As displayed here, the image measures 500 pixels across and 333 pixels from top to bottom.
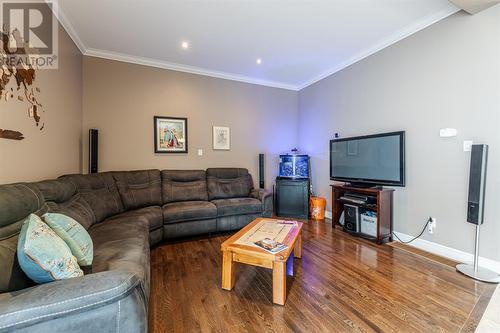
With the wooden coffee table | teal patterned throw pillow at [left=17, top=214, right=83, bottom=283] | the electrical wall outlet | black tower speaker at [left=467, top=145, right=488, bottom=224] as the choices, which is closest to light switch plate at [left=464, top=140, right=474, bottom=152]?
black tower speaker at [left=467, top=145, right=488, bottom=224]

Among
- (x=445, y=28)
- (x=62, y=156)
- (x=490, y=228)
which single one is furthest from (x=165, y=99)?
(x=490, y=228)

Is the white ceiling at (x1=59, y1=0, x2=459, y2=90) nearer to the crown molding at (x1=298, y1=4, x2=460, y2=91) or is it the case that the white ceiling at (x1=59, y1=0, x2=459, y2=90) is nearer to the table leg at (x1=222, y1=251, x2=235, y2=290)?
the crown molding at (x1=298, y1=4, x2=460, y2=91)

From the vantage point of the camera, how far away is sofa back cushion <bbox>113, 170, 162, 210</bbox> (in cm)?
305

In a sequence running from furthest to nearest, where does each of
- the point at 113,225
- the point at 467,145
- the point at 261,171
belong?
the point at 261,171, the point at 467,145, the point at 113,225

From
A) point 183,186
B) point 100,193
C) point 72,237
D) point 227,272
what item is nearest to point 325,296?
point 227,272

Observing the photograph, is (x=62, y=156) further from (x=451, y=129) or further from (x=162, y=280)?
(x=451, y=129)

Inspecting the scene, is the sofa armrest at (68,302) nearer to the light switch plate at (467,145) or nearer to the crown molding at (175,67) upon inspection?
the light switch plate at (467,145)

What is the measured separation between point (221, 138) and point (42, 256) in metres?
3.39

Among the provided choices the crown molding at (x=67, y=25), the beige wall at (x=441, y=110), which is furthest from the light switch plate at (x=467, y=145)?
the crown molding at (x=67, y=25)

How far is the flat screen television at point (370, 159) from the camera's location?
111 inches

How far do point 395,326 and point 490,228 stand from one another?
1.60m

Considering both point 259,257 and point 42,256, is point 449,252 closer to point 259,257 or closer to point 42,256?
point 259,257

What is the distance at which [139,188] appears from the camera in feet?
10.6

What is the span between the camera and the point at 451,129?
244 cm
